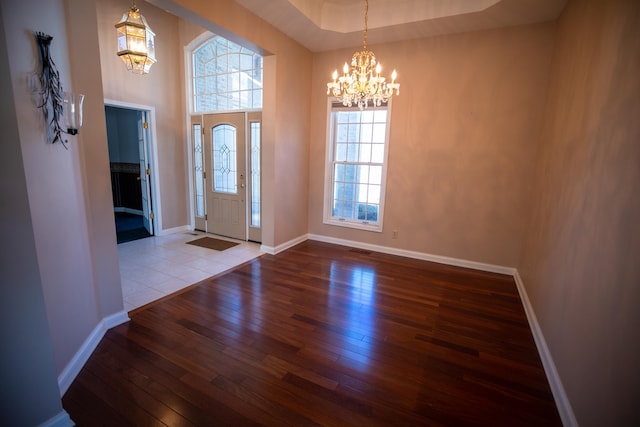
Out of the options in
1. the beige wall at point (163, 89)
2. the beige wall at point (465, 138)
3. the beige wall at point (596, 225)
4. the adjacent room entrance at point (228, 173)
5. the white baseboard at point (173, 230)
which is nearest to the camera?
the beige wall at point (596, 225)

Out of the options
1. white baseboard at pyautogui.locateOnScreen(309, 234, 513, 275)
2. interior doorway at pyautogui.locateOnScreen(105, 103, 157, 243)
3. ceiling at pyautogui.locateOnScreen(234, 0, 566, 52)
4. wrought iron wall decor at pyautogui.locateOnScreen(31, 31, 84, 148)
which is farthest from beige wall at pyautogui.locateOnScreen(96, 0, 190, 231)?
wrought iron wall decor at pyautogui.locateOnScreen(31, 31, 84, 148)

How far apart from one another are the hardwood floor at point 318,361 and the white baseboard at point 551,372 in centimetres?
4

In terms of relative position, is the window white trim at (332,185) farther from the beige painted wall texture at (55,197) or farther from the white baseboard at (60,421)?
the white baseboard at (60,421)

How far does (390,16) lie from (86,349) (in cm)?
447

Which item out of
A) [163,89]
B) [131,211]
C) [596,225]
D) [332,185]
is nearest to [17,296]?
[596,225]

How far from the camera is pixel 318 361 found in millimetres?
2131

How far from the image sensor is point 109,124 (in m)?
6.82

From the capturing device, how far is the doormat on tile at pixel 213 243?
15.4 feet

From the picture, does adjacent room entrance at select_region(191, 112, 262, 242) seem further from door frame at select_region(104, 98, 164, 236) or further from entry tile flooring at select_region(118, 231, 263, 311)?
door frame at select_region(104, 98, 164, 236)

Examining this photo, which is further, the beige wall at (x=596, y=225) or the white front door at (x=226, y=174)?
the white front door at (x=226, y=174)

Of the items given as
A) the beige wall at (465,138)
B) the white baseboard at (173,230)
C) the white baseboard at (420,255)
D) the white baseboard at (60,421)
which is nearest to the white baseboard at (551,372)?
the white baseboard at (420,255)

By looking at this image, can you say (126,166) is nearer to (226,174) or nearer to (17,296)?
(226,174)

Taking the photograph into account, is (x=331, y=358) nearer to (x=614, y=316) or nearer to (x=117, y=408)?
(x=117, y=408)

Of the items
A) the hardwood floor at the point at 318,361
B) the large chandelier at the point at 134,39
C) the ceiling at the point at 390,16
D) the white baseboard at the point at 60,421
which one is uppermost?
the ceiling at the point at 390,16
